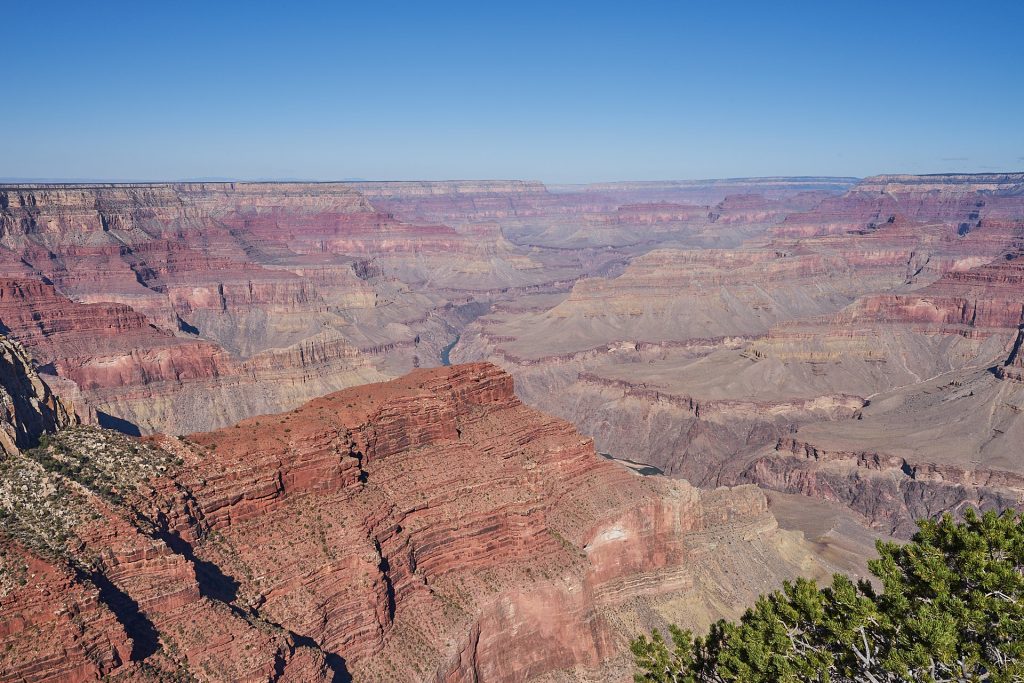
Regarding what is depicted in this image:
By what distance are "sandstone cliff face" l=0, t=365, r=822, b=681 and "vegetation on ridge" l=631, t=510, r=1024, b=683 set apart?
59.7 feet

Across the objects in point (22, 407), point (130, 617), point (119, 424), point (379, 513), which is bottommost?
point (119, 424)

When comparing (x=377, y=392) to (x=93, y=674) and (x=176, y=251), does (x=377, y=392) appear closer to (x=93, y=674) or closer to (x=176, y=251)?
(x=93, y=674)

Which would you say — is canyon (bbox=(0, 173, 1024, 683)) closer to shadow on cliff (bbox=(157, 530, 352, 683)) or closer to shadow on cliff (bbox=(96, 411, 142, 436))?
shadow on cliff (bbox=(157, 530, 352, 683))

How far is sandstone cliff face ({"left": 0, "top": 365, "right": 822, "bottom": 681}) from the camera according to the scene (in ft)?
112

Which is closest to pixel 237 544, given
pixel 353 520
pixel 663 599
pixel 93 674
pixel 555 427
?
pixel 353 520

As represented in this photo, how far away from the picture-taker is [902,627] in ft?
78.0

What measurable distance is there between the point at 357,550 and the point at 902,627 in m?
27.9

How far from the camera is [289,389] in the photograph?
131m

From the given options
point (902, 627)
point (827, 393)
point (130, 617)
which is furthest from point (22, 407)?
point (827, 393)

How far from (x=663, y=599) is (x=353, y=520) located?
24598 mm

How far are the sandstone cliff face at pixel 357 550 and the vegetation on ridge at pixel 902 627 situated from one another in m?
18.2

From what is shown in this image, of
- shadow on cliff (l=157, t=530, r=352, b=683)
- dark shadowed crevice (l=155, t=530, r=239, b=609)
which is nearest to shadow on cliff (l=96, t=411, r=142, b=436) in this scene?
dark shadowed crevice (l=155, t=530, r=239, b=609)

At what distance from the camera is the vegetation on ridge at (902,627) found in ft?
73.2

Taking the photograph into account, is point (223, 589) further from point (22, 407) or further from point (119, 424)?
point (119, 424)
